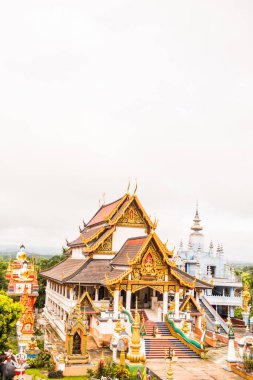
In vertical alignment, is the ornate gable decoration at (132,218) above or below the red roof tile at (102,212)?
below

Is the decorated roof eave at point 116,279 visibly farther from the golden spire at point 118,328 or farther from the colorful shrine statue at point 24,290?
the colorful shrine statue at point 24,290

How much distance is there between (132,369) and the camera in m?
14.5

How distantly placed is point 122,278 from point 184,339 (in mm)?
3869

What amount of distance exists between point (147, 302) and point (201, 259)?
539 inches

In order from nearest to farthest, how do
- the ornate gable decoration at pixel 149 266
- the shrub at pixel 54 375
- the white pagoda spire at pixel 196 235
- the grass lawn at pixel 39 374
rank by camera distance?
the shrub at pixel 54 375 < the grass lawn at pixel 39 374 < the ornate gable decoration at pixel 149 266 < the white pagoda spire at pixel 196 235

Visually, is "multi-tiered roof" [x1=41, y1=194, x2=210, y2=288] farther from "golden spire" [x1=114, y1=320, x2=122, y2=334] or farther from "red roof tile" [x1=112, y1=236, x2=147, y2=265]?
"golden spire" [x1=114, y1=320, x2=122, y2=334]

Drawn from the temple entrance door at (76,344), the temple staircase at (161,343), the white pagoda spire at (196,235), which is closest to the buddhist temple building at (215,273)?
the white pagoda spire at (196,235)

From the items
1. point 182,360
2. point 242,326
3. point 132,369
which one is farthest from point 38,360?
point 242,326

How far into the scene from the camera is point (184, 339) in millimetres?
19766

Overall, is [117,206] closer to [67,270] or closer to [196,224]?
[67,270]

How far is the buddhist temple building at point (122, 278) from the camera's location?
20.9 metres

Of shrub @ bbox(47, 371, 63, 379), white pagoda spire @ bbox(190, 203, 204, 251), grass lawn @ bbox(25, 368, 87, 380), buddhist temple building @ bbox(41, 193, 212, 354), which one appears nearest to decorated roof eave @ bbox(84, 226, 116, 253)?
buddhist temple building @ bbox(41, 193, 212, 354)

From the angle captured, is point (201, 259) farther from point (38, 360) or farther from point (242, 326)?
point (38, 360)

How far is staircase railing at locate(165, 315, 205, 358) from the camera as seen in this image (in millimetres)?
18906
